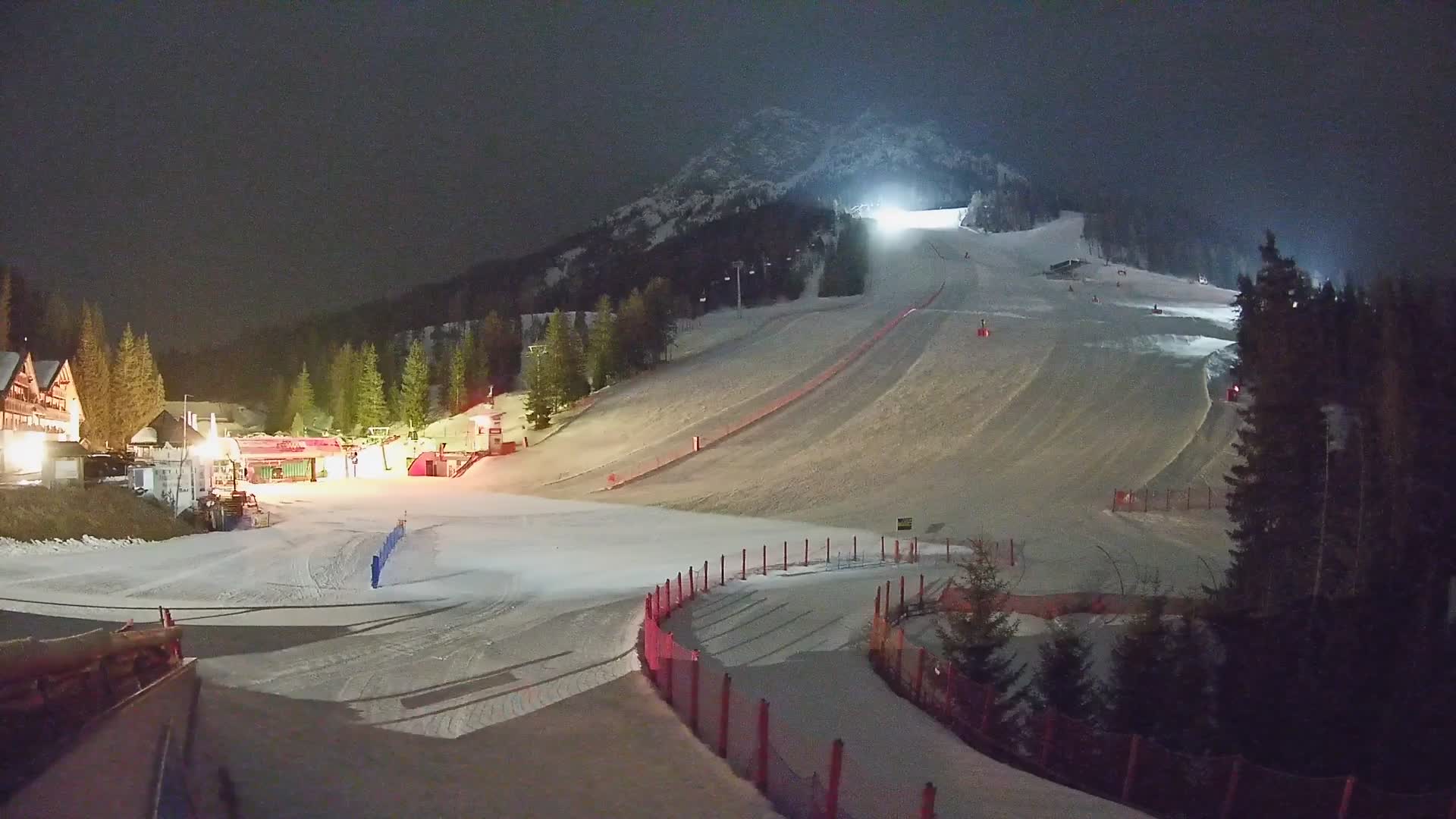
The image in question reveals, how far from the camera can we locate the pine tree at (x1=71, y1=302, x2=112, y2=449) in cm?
6350

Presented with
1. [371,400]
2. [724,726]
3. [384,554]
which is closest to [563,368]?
[371,400]

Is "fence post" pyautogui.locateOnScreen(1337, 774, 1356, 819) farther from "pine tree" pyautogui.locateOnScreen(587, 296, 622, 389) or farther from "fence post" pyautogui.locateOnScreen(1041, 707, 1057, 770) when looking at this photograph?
"pine tree" pyautogui.locateOnScreen(587, 296, 622, 389)

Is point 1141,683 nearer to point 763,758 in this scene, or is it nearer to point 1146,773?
point 1146,773

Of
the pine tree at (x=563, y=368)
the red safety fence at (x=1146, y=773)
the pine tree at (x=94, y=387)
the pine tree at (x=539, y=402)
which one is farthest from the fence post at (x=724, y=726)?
the pine tree at (x=94, y=387)

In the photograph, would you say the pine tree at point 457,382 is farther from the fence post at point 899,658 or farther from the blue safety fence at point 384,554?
the fence post at point 899,658

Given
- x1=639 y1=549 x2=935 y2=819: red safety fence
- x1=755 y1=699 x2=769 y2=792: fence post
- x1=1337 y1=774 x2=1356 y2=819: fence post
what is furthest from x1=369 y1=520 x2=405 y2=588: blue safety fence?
x1=1337 y1=774 x2=1356 y2=819: fence post

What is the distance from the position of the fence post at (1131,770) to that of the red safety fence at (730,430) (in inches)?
1373

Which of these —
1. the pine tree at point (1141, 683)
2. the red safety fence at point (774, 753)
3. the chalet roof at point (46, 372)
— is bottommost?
the pine tree at point (1141, 683)

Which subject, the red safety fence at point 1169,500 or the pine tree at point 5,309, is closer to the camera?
the red safety fence at point 1169,500

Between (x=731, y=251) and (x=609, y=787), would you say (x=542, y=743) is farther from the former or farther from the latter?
(x=731, y=251)

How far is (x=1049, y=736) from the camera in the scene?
10859 millimetres

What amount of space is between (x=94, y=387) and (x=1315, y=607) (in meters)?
70.7

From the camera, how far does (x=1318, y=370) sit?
25.9m

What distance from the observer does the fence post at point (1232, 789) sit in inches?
360
